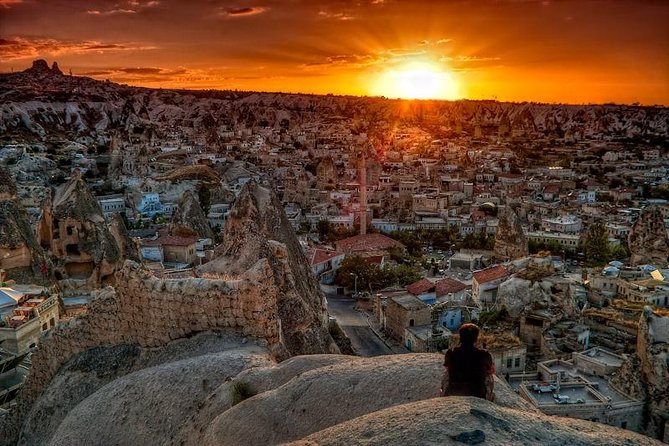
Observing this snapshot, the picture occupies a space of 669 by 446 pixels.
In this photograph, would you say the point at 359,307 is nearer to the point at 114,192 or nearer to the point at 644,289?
the point at 644,289

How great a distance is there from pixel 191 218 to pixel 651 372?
26.2 meters

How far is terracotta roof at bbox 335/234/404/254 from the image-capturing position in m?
40.2

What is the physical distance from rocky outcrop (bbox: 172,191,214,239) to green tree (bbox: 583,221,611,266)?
22.4 meters

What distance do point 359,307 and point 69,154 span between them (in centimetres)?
5620

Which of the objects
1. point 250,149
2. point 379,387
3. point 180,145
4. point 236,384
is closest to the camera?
point 379,387

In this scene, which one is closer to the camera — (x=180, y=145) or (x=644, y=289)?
(x=644, y=289)

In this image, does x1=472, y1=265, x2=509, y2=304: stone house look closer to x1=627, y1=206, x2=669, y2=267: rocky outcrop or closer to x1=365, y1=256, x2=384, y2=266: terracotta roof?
x1=365, y1=256, x2=384, y2=266: terracotta roof

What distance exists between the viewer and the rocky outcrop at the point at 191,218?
36156 millimetres

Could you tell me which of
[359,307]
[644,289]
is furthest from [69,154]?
[644,289]

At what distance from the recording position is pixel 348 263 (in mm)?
35344

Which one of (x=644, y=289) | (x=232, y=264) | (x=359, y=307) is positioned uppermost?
(x=232, y=264)

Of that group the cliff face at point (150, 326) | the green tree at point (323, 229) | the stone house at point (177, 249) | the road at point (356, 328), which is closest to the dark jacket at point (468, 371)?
the cliff face at point (150, 326)

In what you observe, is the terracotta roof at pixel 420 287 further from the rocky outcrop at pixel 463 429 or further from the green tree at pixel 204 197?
the green tree at pixel 204 197

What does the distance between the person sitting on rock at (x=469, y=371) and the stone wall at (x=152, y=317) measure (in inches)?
128
